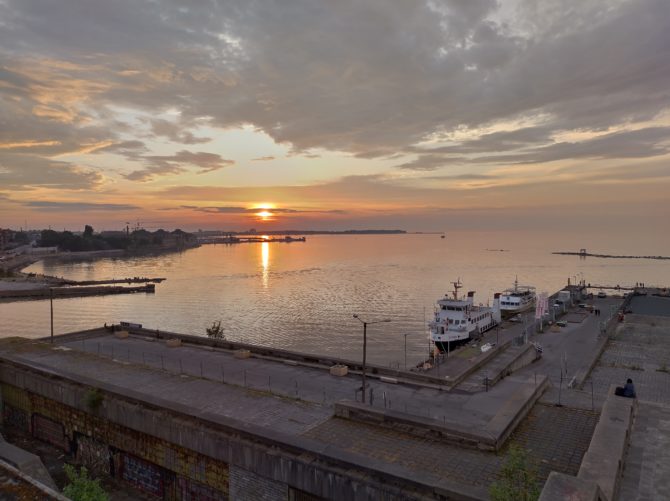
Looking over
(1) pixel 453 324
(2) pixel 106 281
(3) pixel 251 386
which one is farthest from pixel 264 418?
(2) pixel 106 281

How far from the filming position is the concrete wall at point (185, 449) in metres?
14.4

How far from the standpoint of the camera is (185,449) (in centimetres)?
1902

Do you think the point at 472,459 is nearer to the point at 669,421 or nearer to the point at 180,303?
the point at 669,421

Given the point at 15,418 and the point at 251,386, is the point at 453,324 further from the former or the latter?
the point at 15,418

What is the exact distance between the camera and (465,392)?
82.7ft

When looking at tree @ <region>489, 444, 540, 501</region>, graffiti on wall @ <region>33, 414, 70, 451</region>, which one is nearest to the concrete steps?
tree @ <region>489, 444, 540, 501</region>

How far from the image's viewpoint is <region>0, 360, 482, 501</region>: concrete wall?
14.4m

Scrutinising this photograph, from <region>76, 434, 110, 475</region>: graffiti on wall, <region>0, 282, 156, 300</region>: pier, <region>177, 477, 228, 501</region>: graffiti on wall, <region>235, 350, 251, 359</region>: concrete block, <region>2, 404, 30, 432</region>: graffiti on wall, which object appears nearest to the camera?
<region>177, 477, 228, 501</region>: graffiti on wall

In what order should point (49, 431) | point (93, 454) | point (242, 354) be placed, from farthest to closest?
point (242, 354) < point (49, 431) < point (93, 454)

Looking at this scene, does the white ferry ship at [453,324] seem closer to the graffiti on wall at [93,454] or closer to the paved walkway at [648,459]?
the paved walkway at [648,459]

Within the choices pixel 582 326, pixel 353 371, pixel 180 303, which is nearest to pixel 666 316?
pixel 582 326

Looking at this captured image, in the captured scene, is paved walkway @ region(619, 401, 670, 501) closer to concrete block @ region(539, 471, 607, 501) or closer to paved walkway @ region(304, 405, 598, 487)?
paved walkway @ region(304, 405, 598, 487)

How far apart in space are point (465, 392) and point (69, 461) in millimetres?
20087

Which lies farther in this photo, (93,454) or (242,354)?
(242,354)
